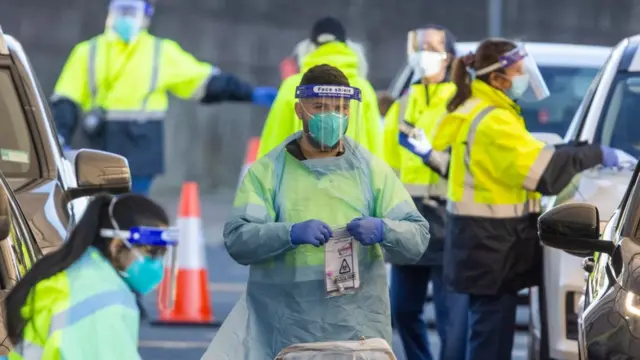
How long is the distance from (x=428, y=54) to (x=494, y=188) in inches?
78.3

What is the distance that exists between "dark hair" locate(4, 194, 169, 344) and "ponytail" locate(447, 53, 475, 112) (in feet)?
13.9

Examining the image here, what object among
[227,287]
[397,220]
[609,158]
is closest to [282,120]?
[609,158]

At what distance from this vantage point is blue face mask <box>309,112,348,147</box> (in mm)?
7059

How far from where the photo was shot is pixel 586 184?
30.2ft

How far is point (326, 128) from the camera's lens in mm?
7059

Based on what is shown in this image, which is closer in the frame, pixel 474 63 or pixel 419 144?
pixel 474 63

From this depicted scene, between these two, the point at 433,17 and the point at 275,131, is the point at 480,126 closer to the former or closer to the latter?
the point at 275,131

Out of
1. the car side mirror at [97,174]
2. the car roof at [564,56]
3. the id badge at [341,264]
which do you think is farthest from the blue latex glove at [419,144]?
the id badge at [341,264]

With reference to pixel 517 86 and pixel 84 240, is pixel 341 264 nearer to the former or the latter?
pixel 84 240

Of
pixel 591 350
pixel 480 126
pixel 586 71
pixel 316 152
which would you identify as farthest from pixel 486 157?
pixel 586 71

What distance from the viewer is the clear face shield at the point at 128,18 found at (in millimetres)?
13156

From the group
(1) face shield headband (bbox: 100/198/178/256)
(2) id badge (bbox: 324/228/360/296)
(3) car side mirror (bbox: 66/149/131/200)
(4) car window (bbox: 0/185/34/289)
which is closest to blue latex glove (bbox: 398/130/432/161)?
(3) car side mirror (bbox: 66/149/131/200)

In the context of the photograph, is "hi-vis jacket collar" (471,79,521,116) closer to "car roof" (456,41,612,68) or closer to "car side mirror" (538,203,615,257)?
"car side mirror" (538,203,615,257)

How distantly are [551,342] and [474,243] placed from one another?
0.56 m
